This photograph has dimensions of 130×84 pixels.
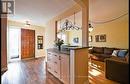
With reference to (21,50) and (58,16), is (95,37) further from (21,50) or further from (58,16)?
(21,50)

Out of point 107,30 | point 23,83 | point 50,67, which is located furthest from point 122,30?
point 23,83

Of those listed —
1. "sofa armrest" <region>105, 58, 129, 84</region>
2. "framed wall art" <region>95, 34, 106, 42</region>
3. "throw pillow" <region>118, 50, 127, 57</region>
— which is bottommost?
"sofa armrest" <region>105, 58, 129, 84</region>

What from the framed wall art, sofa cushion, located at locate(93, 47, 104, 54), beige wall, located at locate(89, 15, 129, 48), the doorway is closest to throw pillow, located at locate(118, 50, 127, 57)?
beige wall, located at locate(89, 15, 129, 48)

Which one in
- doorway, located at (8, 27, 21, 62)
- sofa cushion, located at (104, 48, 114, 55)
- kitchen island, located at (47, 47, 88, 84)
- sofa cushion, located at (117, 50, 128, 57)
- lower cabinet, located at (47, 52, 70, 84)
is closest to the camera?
kitchen island, located at (47, 47, 88, 84)

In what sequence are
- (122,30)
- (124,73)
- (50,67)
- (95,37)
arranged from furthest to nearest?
1. (95,37)
2. (122,30)
3. (50,67)
4. (124,73)

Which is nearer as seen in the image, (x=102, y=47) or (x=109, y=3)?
(x=109, y=3)

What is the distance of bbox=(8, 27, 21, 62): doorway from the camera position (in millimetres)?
7883

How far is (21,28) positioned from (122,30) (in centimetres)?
583

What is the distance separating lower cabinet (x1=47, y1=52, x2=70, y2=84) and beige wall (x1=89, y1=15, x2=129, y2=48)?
413 centimetres

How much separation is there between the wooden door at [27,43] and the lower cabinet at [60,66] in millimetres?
4107

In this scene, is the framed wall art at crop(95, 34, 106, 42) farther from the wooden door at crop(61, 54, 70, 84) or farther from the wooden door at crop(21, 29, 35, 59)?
the wooden door at crop(61, 54, 70, 84)

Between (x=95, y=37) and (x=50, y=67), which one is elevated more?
(x=95, y=37)

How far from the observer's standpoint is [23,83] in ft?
12.1

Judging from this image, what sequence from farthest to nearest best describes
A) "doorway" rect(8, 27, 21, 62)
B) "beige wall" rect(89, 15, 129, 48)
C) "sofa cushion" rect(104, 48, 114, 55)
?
"doorway" rect(8, 27, 21, 62) < "sofa cushion" rect(104, 48, 114, 55) < "beige wall" rect(89, 15, 129, 48)
